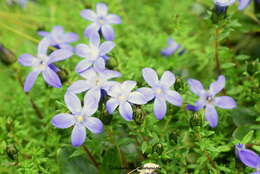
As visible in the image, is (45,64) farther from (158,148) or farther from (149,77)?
(158,148)

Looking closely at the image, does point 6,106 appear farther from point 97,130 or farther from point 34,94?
point 97,130

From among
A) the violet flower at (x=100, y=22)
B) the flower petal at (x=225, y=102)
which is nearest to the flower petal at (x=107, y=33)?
the violet flower at (x=100, y=22)

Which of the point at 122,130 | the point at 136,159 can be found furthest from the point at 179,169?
the point at 122,130

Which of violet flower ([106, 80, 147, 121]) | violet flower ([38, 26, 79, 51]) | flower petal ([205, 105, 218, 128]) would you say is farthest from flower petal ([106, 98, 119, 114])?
violet flower ([38, 26, 79, 51])

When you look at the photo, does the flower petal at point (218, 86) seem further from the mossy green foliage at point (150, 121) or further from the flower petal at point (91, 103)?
the flower petal at point (91, 103)

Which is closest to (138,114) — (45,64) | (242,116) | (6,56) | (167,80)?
(167,80)
